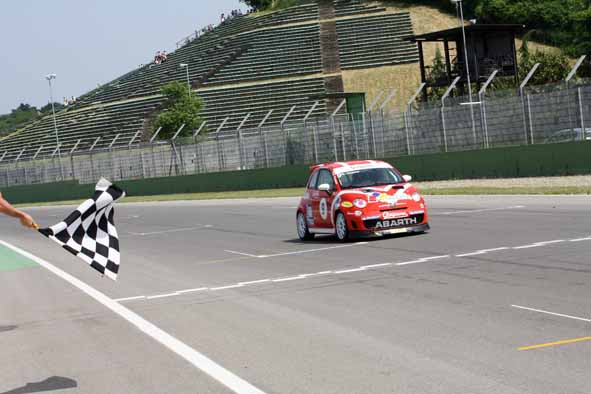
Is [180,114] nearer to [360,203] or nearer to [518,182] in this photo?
[518,182]

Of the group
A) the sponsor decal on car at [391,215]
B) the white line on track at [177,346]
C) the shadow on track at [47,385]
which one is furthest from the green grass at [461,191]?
the shadow on track at [47,385]

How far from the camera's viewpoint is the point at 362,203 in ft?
56.4

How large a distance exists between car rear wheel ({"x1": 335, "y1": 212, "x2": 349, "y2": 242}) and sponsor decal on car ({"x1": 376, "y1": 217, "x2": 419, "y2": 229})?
1.99ft

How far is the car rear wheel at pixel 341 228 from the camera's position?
686 inches

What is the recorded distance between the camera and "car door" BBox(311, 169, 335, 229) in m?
18.0

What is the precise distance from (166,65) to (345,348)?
100408mm

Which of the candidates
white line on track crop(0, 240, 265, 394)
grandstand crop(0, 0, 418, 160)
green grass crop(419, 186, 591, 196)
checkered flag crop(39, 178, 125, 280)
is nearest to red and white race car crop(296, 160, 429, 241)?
white line on track crop(0, 240, 265, 394)

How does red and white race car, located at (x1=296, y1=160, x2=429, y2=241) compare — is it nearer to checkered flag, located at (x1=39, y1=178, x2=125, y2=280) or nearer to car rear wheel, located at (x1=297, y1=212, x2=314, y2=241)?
car rear wheel, located at (x1=297, y1=212, x2=314, y2=241)

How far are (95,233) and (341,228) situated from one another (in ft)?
31.1

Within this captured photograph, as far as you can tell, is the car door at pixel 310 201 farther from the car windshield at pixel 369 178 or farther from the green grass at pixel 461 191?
the green grass at pixel 461 191

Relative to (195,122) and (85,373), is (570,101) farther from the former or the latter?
(195,122)

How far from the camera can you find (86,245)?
8.39 meters

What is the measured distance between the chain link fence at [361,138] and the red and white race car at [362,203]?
12668 millimetres

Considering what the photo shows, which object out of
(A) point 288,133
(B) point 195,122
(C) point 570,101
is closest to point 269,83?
(B) point 195,122
